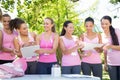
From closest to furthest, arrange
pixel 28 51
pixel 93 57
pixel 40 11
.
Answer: pixel 28 51 < pixel 93 57 < pixel 40 11

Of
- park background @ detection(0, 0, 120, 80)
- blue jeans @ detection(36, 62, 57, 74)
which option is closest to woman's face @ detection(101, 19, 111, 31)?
blue jeans @ detection(36, 62, 57, 74)

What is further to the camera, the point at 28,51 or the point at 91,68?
the point at 91,68

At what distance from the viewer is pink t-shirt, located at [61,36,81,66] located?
626cm

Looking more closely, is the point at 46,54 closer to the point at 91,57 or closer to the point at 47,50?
the point at 47,50

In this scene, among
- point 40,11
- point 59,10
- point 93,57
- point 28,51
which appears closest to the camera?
point 28,51

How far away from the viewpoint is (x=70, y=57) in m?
6.29

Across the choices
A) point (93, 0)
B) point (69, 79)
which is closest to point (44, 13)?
point (93, 0)

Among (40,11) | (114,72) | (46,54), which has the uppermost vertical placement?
(40,11)

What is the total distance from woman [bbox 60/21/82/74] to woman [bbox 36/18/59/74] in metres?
0.24

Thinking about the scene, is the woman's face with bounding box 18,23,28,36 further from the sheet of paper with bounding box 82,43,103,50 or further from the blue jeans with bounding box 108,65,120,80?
the blue jeans with bounding box 108,65,120,80

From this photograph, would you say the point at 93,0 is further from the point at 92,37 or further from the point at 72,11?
the point at 92,37

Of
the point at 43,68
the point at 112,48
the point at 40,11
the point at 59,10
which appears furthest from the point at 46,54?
the point at 59,10

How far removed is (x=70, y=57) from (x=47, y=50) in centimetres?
54

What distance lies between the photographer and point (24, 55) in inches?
215
